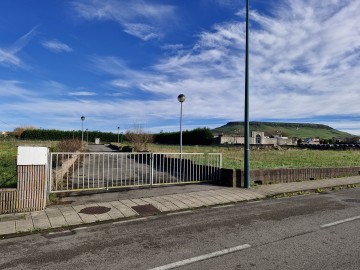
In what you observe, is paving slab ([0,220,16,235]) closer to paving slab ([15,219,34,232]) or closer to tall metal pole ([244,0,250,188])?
paving slab ([15,219,34,232])

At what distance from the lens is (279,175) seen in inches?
523

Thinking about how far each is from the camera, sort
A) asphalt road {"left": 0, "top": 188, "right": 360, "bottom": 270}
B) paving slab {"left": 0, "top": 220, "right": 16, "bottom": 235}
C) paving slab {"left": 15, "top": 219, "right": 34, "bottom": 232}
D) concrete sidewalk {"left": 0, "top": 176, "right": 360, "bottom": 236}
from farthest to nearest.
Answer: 1. concrete sidewalk {"left": 0, "top": 176, "right": 360, "bottom": 236}
2. paving slab {"left": 15, "top": 219, "right": 34, "bottom": 232}
3. paving slab {"left": 0, "top": 220, "right": 16, "bottom": 235}
4. asphalt road {"left": 0, "top": 188, "right": 360, "bottom": 270}

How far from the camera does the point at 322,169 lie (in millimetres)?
15102

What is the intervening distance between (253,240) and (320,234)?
53.3 inches

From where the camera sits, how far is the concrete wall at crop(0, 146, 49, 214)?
7676 mm

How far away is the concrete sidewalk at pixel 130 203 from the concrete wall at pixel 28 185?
0.26 metres

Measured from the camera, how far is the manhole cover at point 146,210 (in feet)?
26.6

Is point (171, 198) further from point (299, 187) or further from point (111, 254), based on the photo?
point (299, 187)

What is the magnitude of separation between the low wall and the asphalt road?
12.2 ft

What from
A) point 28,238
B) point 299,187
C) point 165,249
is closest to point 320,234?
point 165,249

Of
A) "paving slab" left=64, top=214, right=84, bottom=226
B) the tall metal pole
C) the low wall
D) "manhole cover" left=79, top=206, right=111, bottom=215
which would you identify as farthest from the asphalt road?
the low wall

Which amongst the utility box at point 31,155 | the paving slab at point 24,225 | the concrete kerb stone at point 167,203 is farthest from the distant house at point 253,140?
Answer: the paving slab at point 24,225

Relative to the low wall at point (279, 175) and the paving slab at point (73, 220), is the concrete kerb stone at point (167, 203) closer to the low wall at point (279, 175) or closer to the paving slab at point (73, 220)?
the paving slab at point (73, 220)

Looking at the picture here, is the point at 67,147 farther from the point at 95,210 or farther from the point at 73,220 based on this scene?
the point at 73,220
